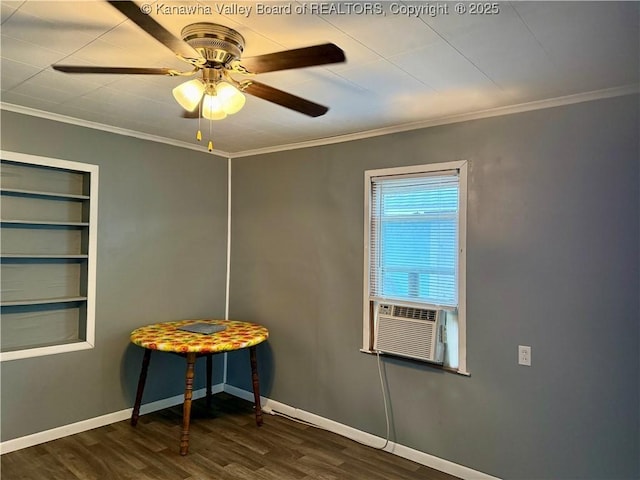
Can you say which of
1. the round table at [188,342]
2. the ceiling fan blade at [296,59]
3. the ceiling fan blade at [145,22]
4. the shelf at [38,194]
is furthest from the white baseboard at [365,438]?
the ceiling fan blade at [145,22]

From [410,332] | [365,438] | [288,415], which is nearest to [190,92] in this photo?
[410,332]

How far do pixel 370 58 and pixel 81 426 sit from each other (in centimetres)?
325

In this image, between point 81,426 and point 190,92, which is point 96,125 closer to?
point 190,92

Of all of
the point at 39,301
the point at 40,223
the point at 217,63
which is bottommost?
the point at 39,301

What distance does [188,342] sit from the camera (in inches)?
122

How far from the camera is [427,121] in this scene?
3020 mm

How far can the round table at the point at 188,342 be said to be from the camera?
9.96 ft

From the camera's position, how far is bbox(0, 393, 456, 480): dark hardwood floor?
9.19 feet

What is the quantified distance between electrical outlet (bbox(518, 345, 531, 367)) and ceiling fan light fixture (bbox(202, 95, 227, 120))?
2.14 metres

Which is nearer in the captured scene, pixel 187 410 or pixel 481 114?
pixel 481 114

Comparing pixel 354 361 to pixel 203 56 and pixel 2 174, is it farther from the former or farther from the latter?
pixel 2 174

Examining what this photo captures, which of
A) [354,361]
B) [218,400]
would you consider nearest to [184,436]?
[218,400]

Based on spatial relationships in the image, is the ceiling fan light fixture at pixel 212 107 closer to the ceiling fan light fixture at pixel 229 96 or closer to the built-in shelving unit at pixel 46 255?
the ceiling fan light fixture at pixel 229 96

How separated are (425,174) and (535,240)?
83 centimetres
